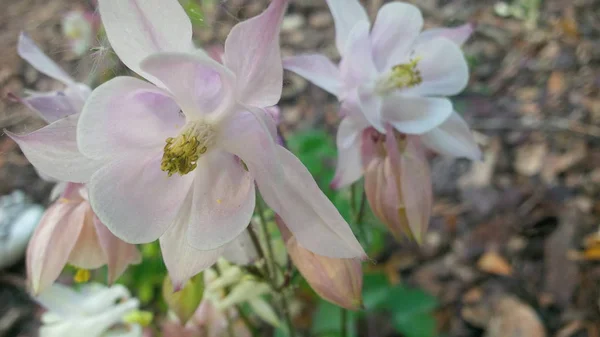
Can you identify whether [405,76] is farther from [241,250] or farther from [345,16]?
[241,250]

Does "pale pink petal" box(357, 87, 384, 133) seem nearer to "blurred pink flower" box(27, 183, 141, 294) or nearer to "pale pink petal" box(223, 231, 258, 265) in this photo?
"pale pink petal" box(223, 231, 258, 265)

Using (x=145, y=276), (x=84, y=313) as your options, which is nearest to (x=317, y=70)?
(x=84, y=313)

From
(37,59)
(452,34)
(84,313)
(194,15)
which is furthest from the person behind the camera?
(84,313)

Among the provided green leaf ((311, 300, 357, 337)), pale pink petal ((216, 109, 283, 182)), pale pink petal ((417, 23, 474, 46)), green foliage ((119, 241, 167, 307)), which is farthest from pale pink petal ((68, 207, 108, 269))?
green foliage ((119, 241, 167, 307))

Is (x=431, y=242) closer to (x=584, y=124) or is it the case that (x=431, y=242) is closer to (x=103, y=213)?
(x=584, y=124)

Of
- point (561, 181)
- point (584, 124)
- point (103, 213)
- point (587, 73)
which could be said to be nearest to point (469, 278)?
point (561, 181)

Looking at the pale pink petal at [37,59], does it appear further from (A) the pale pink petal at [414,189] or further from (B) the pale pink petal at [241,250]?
(A) the pale pink petal at [414,189]
